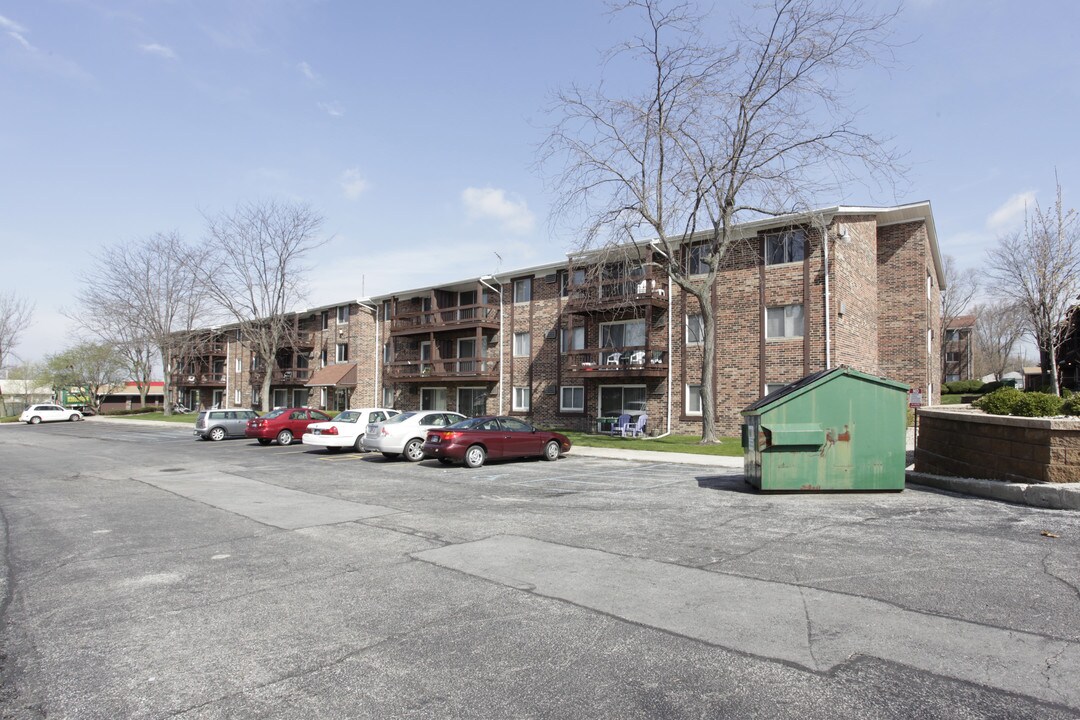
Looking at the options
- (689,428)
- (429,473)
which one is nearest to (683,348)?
(689,428)

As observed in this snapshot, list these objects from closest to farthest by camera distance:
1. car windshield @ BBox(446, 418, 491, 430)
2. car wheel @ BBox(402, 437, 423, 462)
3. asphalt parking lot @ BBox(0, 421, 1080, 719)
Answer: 1. asphalt parking lot @ BBox(0, 421, 1080, 719)
2. car windshield @ BBox(446, 418, 491, 430)
3. car wheel @ BBox(402, 437, 423, 462)

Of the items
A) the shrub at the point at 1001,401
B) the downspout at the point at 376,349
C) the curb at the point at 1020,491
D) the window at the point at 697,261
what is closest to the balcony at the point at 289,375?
the downspout at the point at 376,349

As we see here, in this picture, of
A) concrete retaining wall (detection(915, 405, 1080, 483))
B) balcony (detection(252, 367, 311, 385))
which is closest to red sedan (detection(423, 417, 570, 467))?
concrete retaining wall (detection(915, 405, 1080, 483))

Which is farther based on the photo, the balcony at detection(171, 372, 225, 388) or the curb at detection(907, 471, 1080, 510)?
the balcony at detection(171, 372, 225, 388)

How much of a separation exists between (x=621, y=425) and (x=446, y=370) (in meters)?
11.8

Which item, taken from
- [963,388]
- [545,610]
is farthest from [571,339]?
[963,388]

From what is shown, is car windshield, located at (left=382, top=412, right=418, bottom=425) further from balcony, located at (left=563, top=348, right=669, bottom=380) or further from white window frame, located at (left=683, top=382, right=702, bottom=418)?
white window frame, located at (left=683, top=382, right=702, bottom=418)

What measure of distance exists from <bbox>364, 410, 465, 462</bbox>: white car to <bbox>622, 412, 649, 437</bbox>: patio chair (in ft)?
29.5

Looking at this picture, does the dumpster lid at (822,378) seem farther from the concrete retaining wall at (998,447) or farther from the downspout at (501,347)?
the downspout at (501,347)

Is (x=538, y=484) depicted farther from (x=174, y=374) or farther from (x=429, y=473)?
(x=174, y=374)

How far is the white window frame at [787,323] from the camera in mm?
22109

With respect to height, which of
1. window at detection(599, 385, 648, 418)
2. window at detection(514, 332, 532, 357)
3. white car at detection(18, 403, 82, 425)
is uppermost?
window at detection(514, 332, 532, 357)

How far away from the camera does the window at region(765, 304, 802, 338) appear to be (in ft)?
72.9

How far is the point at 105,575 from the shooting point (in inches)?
250
